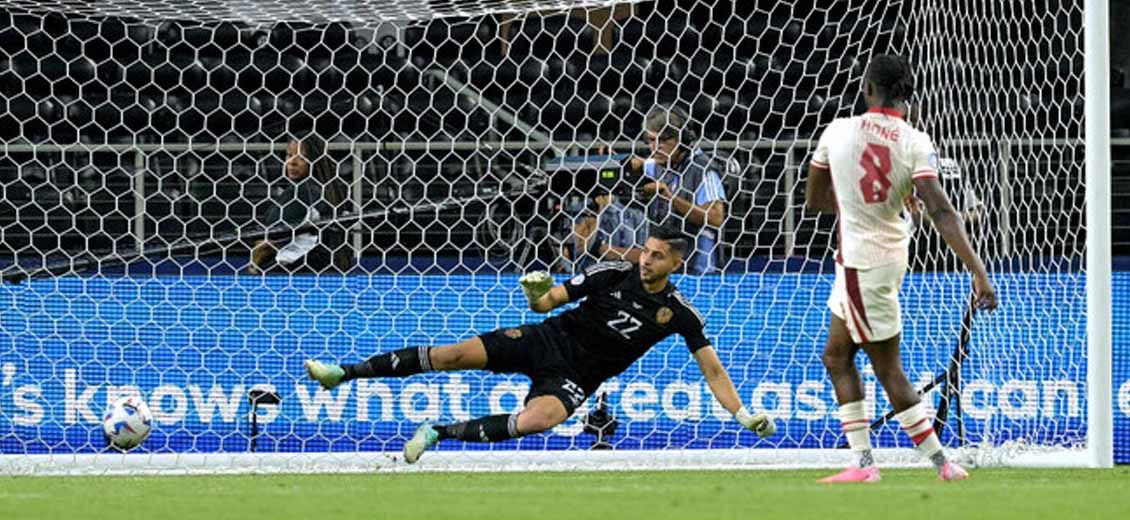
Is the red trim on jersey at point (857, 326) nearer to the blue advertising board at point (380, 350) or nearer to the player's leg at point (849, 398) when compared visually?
the player's leg at point (849, 398)

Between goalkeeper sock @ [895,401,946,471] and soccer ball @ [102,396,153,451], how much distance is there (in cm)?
330

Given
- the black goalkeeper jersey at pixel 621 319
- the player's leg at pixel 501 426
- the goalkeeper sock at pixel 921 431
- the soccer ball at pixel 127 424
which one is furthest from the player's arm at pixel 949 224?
the soccer ball at pixel 127 424

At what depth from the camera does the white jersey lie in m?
6.80

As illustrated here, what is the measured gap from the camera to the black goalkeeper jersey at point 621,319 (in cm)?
880

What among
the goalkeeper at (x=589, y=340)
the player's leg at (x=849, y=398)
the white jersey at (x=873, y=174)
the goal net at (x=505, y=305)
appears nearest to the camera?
the white jersey at (x=873, y=174)

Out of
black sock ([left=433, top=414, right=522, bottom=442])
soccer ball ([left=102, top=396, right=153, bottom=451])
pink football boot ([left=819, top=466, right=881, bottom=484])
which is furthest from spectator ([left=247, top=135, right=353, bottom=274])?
pink football boot ([left=819, top=466, right=881, bottom=484])

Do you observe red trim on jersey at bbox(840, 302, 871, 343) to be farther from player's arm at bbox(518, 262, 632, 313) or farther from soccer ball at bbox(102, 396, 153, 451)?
soccer ball at bbox(102, 396, 153, 451)

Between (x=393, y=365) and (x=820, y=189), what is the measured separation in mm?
2396

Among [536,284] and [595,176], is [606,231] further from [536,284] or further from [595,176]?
[536,284]

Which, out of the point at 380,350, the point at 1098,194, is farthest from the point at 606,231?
the point at 1098,194

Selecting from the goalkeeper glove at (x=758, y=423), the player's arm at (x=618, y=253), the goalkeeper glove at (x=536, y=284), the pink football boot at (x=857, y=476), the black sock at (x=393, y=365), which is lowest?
the goalkeeper glove at (x=758, y=423)

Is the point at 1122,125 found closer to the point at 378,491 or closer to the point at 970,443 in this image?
the point at 970,443

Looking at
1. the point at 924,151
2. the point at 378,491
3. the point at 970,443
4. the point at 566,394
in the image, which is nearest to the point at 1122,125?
Result: the point at 970,443

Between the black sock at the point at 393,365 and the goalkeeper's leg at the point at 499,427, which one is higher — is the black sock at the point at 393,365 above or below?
above
